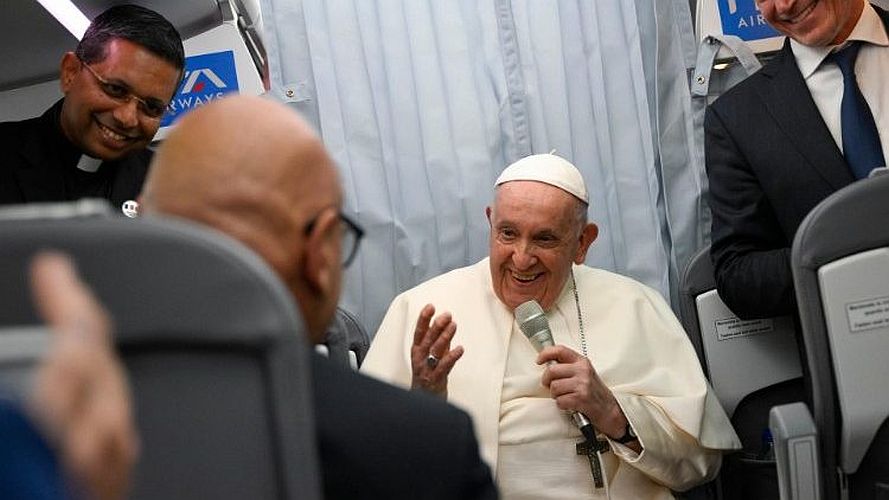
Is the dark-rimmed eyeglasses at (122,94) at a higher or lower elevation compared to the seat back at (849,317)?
higher

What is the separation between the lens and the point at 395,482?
1.59 m

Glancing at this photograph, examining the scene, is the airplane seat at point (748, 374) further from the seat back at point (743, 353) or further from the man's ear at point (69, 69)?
the man's ear at point (69, 69)

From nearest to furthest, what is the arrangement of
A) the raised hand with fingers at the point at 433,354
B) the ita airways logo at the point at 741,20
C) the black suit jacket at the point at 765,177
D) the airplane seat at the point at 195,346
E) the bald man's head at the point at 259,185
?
1. the airplane seat at the point at 195,346
2. the bald man's head at the point at 259,185
3. the raised hand with fingers at the point at 433,354
4. the black suit jacket at the point at 765,177
5. the ita airways logo at the point at 741,20

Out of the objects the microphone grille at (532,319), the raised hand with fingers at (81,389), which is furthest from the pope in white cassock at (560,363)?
the raised hand with fingers at (81,389)

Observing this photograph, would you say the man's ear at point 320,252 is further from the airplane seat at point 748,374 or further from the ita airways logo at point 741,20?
the ita airways logo at point 741,20

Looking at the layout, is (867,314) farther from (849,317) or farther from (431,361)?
(431,361)

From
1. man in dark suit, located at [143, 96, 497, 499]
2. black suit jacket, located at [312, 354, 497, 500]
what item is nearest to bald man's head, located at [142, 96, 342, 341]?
man in dark suit, located at [143, 96, 497, 499]

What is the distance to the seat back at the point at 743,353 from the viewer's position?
4.19 metres

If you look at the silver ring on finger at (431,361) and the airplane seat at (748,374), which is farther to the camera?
the airplane seat at (748,374)

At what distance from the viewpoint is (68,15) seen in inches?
159

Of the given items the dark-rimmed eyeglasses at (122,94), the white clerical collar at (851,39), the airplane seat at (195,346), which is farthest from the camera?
the white clerical collar at (851,39)

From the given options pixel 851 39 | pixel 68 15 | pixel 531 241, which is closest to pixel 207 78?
pixel 68 15

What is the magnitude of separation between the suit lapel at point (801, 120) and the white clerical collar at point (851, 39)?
0.03 meters

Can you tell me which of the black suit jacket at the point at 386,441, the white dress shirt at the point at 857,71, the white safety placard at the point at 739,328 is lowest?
the white safety placard at the point at 739,328
